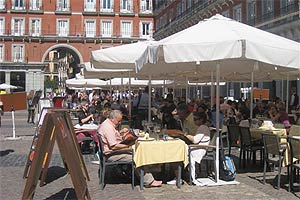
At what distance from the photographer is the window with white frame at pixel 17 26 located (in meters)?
65.8

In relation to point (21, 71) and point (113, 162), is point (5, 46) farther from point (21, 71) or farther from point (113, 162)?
point (113, 162)

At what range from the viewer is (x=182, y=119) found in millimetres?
11094

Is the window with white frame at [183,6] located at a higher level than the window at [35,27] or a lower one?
higher

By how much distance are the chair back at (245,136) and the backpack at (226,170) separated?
109cm

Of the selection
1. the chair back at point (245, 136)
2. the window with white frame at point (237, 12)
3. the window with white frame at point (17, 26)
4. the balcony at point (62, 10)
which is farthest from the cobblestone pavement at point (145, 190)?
the balcony at point (62, 10)

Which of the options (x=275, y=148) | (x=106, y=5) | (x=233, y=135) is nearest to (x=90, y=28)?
(x=106, y=5)

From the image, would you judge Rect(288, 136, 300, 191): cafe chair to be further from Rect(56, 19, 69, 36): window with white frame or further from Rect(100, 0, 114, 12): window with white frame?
Rect(100, 0, 114, 12): window with white frame

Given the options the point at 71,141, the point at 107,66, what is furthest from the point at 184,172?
the point at 107,66

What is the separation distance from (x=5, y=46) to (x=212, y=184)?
61960 mm

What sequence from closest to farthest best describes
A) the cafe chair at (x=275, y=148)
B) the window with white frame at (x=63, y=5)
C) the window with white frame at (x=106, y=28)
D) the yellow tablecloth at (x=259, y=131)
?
the cafe chair at (x=275, y=148), the yellow tablecloth at (x=259, y=131), the window with white frame at (x=63, y=5), the window with white frame at (x=106, y=28)

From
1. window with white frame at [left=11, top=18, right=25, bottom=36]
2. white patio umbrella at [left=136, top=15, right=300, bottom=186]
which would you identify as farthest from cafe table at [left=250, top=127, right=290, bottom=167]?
window with white frame at [left=11, top=18, right=25, bottom=36]

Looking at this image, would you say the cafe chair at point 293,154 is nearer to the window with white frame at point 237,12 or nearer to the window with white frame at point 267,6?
the window with white frame at point 267,6

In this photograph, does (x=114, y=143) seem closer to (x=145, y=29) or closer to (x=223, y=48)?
(x=223, y=48)

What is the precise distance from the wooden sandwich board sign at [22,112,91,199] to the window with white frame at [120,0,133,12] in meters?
63.0
